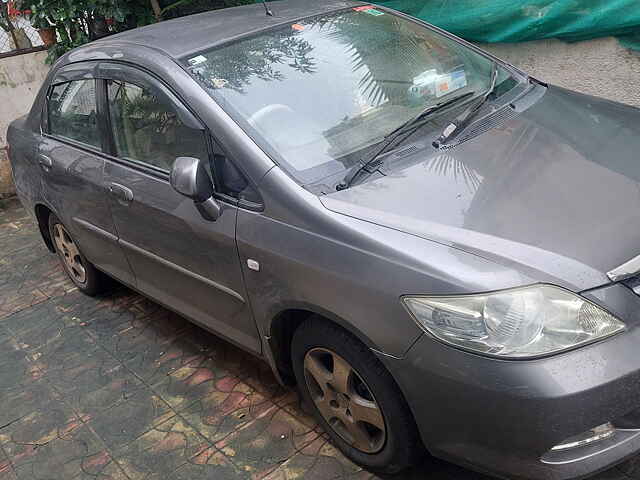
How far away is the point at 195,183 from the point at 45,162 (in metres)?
1.93

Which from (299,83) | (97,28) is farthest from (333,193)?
(97,28)

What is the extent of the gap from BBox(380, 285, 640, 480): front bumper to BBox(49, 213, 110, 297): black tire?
294 cm

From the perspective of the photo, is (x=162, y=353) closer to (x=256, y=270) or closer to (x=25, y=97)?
(x=256, y=270)

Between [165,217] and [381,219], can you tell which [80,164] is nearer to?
[165,217]

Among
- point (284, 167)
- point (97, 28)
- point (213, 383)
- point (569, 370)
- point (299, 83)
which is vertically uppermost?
point (97, 28)

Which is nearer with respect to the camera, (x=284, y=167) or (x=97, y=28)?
(x=284, y=167)

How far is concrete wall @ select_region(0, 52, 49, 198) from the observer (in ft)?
23.3

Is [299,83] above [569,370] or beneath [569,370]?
above

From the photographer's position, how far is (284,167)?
2.64 metres

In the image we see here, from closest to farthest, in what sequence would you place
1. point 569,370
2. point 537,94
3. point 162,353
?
point 569,370
point 537,94
point 162,353

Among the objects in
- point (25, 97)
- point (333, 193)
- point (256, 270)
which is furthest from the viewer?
point (25, 97)

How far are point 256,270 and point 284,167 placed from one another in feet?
1.43

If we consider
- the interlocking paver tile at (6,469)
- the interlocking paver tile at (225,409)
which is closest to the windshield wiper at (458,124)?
the interlocking paver tile at (225,409)

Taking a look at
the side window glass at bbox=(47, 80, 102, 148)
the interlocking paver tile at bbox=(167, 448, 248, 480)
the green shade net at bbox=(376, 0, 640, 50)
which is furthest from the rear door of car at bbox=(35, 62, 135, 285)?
the green shade net at bbox=(376, 0, 640, 50)
